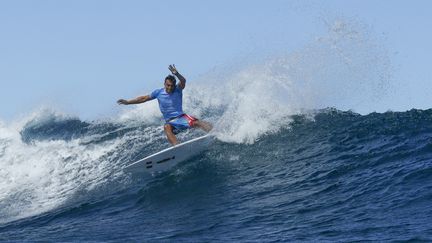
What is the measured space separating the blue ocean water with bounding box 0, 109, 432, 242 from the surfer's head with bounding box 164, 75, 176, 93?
1.65m

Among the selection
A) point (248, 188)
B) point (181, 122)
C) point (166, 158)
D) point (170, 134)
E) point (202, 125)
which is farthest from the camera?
point (202, 125)

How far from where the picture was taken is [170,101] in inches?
547

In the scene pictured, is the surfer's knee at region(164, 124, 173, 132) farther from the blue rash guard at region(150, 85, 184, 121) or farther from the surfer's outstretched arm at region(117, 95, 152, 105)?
the surfer's outstretched arm at region(117, 95, 152, 105)

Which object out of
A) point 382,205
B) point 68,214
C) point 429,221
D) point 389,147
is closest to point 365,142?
point 389,147

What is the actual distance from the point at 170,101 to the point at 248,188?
10.7 ft

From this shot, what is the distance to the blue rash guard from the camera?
45.5 feet

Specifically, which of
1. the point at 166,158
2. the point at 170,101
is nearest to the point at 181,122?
the point at 170,101

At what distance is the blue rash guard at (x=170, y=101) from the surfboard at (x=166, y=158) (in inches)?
31.0

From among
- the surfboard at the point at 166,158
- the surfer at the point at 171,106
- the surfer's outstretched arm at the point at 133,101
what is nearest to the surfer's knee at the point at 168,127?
the surfer at the point at 171,106

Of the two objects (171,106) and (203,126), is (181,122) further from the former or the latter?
(203,126)

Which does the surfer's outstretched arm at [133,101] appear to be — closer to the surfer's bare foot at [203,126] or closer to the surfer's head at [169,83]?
the surfer's head at [169,83]

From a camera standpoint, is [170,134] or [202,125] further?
[202,125]

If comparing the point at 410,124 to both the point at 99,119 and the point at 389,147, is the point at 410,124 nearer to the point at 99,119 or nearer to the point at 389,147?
the point at 389,147

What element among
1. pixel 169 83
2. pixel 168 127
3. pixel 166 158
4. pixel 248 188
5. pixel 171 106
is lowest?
pixel 248 188
